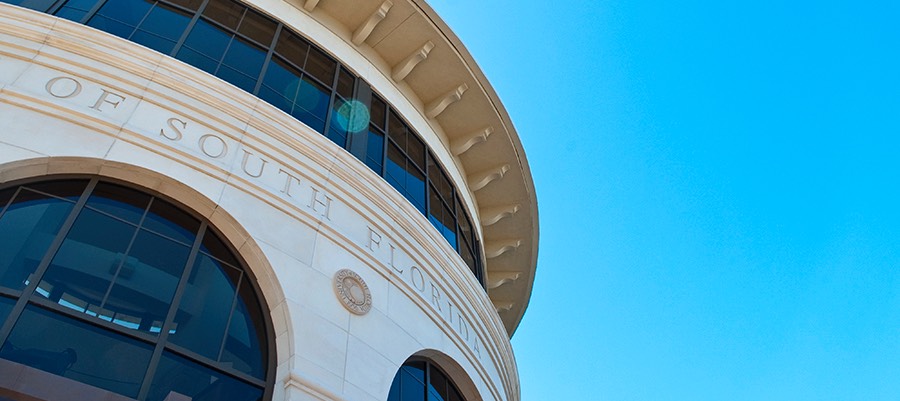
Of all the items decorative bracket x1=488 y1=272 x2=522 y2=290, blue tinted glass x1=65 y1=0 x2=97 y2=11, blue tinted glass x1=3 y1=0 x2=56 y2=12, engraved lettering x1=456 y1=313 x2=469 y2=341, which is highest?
decorative bracket x1=488 y1=272 x2=522 y2=290

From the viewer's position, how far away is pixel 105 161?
9266 mm

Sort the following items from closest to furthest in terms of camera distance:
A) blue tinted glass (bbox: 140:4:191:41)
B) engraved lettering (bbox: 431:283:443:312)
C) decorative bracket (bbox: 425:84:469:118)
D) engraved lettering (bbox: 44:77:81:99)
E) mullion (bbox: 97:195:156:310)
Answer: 1. mullion (bbox: 97:195:156:310)
2. engraved lettering (bbox: 44:77:81:99)
3. blue tinted glass (bbox: 140:4:191:41)
4. engraved lettering (bbox: 431:283:443:312)
5. decorative bracket (bbox: 425:84:469:118)

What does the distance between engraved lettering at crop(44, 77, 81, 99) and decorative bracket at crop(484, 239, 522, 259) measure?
1175cm

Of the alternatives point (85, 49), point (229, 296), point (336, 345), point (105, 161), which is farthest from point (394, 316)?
point (85, 49)

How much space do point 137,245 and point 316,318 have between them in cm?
237

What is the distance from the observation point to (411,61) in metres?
16.8

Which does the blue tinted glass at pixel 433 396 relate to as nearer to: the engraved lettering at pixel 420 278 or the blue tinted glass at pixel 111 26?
the engraved lettering at pixel 420 278

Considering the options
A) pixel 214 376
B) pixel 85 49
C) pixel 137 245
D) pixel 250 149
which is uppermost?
pixel 85 49

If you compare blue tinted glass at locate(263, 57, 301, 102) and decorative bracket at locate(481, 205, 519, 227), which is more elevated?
decorative bracket at locate(481, 205, 519, 227)

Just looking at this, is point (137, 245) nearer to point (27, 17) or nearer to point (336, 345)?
point (336, 345)

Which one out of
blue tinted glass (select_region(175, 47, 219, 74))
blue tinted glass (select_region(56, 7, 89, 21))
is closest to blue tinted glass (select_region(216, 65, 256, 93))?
blue tinted glass (select_region(175, 47, 219, 74))

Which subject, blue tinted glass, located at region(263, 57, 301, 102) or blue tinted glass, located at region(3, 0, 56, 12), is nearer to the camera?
blue tinted glass, located at region(3, 0, 56, 12)

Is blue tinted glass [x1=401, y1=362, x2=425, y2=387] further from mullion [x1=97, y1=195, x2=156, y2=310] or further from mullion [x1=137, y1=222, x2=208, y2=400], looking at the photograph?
mullion [x1=97, y1=195, x2=156, y2=310]

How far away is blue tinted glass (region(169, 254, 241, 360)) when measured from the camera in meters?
8.60
